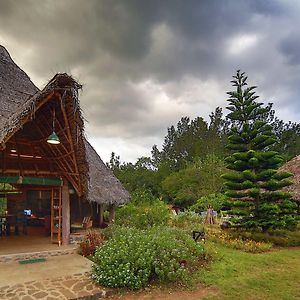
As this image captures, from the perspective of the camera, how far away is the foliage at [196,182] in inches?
901

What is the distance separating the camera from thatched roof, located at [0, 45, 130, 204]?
662 cm

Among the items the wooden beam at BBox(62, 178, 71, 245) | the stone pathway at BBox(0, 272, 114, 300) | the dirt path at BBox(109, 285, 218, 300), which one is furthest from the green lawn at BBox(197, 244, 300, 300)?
the wooden beam at BBox(62, 178, 71, 245)

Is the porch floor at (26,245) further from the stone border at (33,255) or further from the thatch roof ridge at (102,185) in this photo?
the thatch roof ridge at (102,185)

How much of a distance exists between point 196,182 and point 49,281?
2021 centimetres

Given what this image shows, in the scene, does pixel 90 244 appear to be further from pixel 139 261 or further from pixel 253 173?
pixel 253 173

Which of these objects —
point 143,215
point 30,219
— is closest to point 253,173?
point 143,215

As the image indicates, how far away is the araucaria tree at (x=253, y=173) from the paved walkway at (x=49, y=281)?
6.78m

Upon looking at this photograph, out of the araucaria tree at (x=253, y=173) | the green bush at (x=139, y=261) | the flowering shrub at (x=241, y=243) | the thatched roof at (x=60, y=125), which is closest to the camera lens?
the green bush at (x=139, y=261)

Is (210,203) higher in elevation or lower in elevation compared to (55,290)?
higher

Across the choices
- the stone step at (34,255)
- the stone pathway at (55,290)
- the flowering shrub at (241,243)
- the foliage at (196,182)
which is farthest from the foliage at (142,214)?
the foliage at (196,182)

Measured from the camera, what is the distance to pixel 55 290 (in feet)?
17.4

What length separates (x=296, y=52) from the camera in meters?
11.3

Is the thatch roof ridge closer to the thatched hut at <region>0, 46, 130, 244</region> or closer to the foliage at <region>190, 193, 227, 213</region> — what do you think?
the thatched hut at <region>0, 46, 130, 244</region>

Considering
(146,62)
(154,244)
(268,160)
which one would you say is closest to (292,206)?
(268,160)
